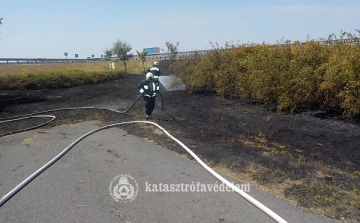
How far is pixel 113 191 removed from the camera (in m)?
4.46

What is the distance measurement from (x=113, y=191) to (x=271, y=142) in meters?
3.89

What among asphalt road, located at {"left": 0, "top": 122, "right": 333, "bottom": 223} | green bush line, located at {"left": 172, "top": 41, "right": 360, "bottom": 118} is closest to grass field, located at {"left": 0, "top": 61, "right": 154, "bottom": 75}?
green bush line, located at {"left": 172, "top": 41, "right": 360, "bottom": 118}

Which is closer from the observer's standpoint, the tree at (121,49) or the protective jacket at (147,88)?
the protective jacket at (147,88)

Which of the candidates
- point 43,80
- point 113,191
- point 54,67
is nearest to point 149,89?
point 113,191

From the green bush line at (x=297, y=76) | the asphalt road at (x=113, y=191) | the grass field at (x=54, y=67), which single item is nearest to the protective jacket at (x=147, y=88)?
the asphalt road at (x=113, y=191)

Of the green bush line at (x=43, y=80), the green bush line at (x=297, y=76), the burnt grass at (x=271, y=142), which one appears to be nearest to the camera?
the burnt grass at (x=271, y=142)

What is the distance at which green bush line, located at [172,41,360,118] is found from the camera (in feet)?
25.3

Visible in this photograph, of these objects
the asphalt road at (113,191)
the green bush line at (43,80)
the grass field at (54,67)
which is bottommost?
the asphalt road at (113,191)

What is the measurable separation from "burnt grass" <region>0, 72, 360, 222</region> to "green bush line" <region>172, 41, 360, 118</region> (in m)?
0.42

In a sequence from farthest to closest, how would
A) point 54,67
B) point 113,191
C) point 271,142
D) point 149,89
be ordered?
point 54,67
point 149,89
point 271,142
point 113,191

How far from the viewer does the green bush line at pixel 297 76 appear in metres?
7.71

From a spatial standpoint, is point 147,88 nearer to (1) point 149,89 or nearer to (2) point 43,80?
(1) point 149,89

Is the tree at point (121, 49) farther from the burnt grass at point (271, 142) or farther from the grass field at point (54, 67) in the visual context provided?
the burnt grass at point (271, 142)

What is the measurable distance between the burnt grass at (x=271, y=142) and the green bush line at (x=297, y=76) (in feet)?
1.39
